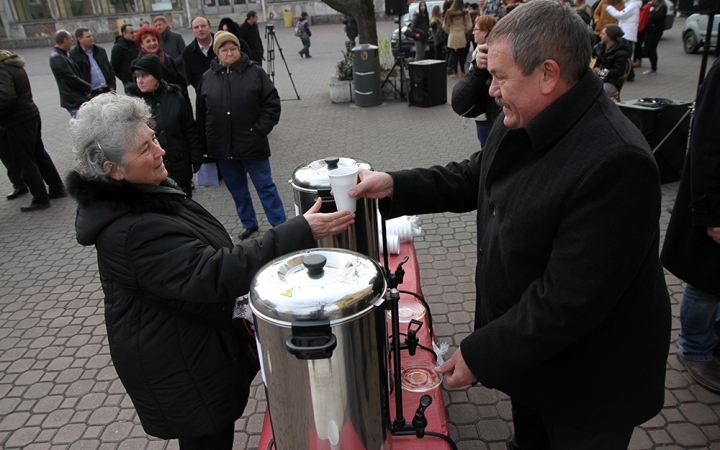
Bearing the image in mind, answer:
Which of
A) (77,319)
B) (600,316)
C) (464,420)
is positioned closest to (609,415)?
(600,316)

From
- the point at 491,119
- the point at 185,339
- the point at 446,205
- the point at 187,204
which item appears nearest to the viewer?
the point at 185,339

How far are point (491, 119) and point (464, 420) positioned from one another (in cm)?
289

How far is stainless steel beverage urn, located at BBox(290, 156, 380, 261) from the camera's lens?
2.23 meters

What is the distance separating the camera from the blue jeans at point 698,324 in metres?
2.80

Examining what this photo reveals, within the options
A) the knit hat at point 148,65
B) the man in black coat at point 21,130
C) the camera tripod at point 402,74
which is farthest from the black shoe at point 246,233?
the camera tripod at point 402,74

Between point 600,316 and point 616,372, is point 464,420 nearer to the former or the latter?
point 616,372

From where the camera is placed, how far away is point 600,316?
4.65 ft

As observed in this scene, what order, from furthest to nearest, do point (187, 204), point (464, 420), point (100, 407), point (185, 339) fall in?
point (100, 407) → point (464, 420) → point (187, 204) → point (185, 339)

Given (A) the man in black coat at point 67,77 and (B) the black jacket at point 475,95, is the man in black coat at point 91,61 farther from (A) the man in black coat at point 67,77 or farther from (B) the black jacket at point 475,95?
(B) the black jacket at point 475,95

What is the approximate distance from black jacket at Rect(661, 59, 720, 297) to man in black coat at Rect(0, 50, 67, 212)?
6.09 metres

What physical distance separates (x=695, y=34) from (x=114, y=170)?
15.6 metres


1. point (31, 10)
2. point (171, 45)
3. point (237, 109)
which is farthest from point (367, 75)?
point (31, 10)

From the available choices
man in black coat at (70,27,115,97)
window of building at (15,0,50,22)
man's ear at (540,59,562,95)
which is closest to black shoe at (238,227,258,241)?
man in black coat at (70,27,115,97)

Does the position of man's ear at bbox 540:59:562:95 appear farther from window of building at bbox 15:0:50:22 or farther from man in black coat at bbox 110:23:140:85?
window of building at bbox 15:0:50:22
